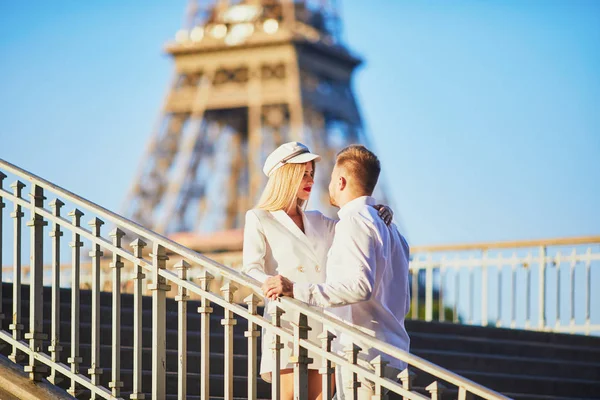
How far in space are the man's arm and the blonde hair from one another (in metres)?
0.48

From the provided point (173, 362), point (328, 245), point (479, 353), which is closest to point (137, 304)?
point (328, 245)

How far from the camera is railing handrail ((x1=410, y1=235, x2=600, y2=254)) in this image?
1053cm

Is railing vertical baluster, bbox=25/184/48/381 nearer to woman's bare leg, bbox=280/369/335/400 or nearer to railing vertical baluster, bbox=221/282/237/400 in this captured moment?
Answer: railing vertical baluster, bbox=221/282/237/400

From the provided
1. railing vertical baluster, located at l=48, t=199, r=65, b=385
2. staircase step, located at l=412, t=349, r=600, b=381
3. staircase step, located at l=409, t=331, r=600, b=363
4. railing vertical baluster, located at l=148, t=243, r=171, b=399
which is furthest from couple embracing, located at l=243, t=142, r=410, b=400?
staircase step, located at l=409, t=331, r=600, b=363

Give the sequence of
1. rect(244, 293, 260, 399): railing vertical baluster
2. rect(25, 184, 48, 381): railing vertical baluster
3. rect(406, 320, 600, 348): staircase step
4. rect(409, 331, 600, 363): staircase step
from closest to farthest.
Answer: rect(244, 293, 260, 399): railing vertical baluster < rect(25, 184, 48, 381): railing vertical baluster < rect(409, 331, 600, 363): staircase step < rect(406, 320, 600, 348): staircase step

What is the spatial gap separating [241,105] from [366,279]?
1408 inches

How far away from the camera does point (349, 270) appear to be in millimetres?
4328

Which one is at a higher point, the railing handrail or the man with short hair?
the man with short hair

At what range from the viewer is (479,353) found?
8.58m

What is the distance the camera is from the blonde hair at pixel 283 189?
4848 millimetres

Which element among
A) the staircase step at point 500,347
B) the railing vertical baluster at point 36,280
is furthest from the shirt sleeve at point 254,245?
the staircase step at point 500,347

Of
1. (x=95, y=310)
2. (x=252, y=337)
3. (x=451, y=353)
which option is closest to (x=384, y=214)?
(x=252, y=337)

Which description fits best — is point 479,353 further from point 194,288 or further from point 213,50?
point 213,50

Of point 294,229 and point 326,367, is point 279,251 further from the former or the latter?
point 326,367
